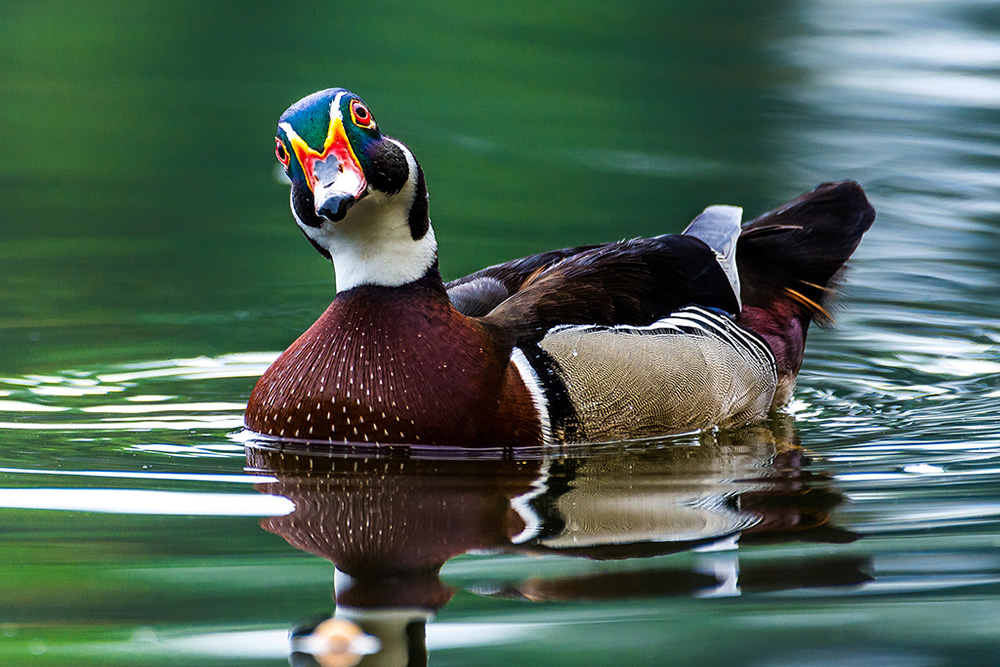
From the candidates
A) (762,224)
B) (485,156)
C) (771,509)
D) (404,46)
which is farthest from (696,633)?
(404,46)

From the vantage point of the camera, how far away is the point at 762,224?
7633 mm

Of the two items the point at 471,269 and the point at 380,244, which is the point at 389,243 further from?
the point at 471,269

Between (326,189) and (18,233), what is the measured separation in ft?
15.4

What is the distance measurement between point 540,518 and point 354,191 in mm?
1309

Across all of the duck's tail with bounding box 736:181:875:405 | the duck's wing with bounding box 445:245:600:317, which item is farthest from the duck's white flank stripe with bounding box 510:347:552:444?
the duck's tail with bounding box 736:181:875:405

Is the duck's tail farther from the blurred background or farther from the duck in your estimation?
the blurred background

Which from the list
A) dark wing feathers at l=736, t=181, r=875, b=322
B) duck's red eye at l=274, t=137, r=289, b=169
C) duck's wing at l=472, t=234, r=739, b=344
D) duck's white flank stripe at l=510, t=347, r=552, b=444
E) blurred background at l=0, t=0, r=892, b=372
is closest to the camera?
duck's red eye at l=274, t=137, r=289, b=169

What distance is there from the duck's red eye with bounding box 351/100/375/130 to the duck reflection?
3.90 feet

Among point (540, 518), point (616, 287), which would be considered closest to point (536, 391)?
point (616, 287)

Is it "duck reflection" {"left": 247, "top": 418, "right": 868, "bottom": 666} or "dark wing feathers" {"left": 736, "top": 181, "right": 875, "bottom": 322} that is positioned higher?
"dark wing feathers" {"left": 736, "top": 181, "right": 875, "bottom": 322}

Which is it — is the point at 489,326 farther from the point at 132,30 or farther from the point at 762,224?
the point at 132,30

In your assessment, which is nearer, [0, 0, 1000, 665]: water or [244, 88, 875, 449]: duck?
[0, 0, 1000, 665]: water

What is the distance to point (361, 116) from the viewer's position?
18.6 feet

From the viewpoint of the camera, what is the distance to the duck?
5723mm
